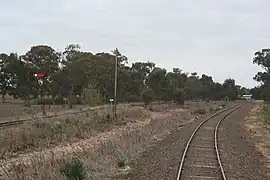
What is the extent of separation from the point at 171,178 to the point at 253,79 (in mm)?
110189

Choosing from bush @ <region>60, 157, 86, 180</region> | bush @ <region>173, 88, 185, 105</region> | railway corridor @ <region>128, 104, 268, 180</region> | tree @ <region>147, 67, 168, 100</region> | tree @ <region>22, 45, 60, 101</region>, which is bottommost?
railway corridor @ <region>128, 104, 268, 180</region>

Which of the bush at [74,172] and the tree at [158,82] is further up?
the tree at [158,82]

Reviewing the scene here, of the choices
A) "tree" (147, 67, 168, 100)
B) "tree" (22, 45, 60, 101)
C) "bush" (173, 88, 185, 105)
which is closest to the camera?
"bush" (173, 88, 185, 105)

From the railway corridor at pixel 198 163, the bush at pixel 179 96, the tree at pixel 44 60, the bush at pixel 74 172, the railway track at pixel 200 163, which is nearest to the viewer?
the bush at pixel 74 172

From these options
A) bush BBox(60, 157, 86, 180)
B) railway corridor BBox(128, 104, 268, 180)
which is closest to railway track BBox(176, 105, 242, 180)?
railway corridor BBox(128, 104, 268, 180)

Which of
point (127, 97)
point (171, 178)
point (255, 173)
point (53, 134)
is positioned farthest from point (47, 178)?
point (127, 97)

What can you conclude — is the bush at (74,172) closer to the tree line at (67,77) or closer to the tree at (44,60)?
the tree line at (67,77)

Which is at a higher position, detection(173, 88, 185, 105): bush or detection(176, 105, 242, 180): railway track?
detection(173, 88, 185, 105): bush

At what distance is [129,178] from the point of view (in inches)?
528

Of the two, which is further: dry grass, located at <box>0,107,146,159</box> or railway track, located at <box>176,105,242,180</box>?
dry grass, located at <box>0,107,146,159</box>

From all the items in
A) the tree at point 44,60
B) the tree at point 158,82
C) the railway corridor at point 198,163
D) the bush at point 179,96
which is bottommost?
the railway corridor at point 198,163

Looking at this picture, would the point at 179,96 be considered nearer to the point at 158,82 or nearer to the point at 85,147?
the point at 158,82

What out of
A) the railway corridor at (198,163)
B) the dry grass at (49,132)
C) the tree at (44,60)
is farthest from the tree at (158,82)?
the railway corridor at (198,163)

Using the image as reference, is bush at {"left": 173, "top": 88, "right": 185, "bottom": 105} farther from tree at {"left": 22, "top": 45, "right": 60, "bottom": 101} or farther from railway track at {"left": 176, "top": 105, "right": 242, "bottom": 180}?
railway track at {"left": 176, "top": 105, "right": 242, "bottom": 180}
